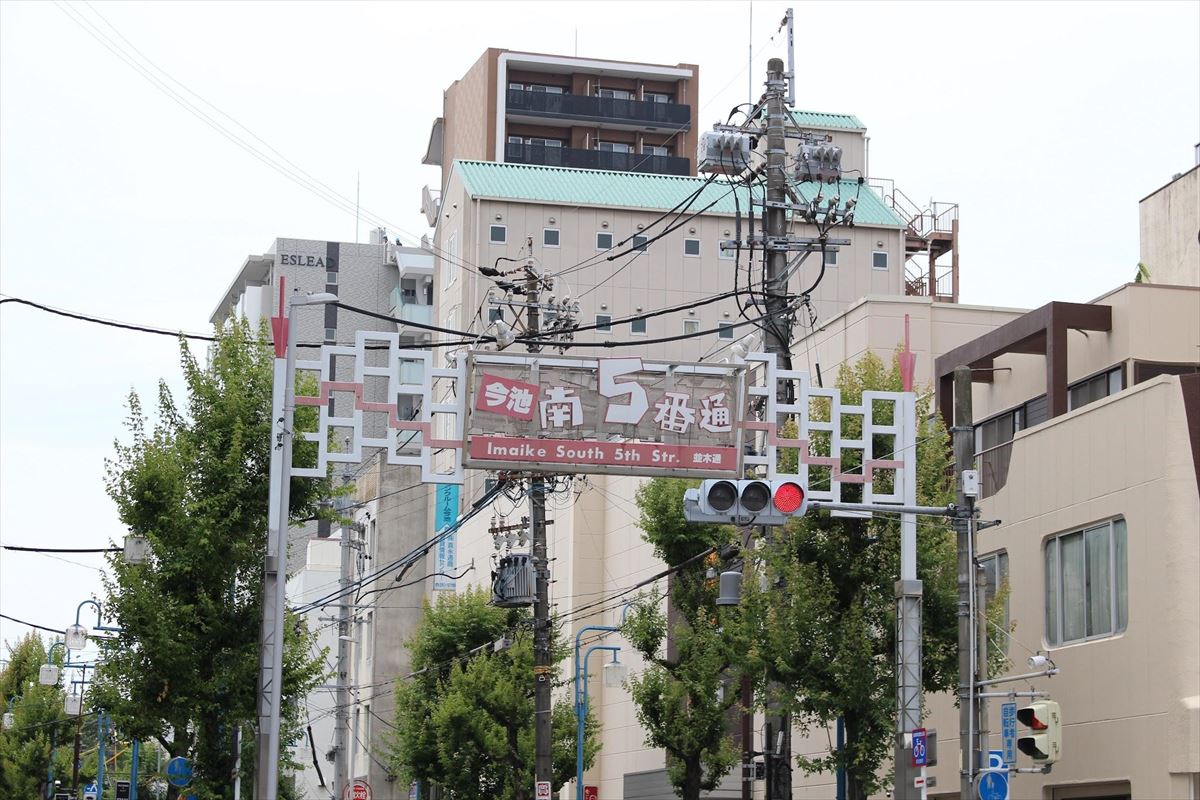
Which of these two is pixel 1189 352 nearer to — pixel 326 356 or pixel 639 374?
pixel 639 374

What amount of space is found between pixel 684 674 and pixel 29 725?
37134 millimetres

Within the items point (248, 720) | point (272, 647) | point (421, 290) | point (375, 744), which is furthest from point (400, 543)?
point (272, 647)

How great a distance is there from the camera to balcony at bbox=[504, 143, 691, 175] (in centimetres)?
9362

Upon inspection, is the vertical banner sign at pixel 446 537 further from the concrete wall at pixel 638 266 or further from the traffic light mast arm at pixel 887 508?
the traffic light mast arm at pixel 887 508

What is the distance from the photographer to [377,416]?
9894 centimetres

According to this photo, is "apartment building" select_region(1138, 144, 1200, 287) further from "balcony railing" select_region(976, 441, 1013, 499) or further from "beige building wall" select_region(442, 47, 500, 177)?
"beige building wall" select_region(442, 47, 500, 177)

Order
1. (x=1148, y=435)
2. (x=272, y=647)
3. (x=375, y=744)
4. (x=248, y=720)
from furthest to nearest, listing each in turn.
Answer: (x=375, y=744) < (x=248, y=720) < (x=1148, y=435) < (x=272, y=647)

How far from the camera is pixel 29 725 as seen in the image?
65938 millimetres

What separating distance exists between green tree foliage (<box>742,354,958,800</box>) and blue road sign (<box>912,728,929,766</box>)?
13.7 ft

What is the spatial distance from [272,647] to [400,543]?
177 feet

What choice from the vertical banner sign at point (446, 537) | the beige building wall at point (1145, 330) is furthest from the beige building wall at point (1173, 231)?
the vertical banner sign at point (446, 537)

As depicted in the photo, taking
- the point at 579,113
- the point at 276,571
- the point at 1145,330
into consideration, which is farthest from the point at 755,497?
the point at 579,113

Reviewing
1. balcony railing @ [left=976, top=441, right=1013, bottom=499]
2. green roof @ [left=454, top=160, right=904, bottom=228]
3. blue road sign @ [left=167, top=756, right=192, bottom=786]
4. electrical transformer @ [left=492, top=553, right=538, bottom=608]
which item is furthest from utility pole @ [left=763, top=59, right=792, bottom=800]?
green roof @ [left=454, top=160, right=904, bottom=228]

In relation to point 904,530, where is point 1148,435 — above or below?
above
